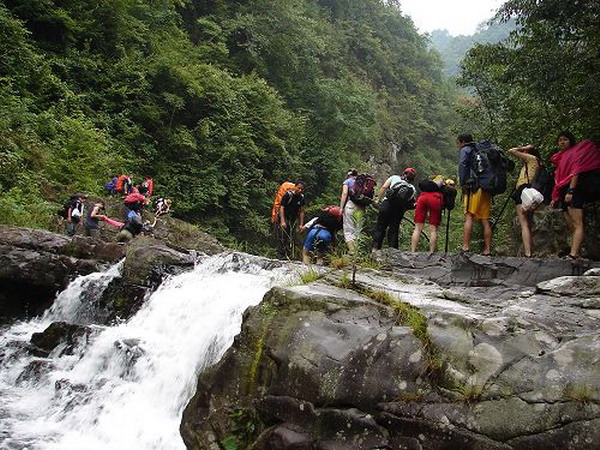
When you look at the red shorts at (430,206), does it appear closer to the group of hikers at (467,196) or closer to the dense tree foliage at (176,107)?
the group of hikers at (467,196)

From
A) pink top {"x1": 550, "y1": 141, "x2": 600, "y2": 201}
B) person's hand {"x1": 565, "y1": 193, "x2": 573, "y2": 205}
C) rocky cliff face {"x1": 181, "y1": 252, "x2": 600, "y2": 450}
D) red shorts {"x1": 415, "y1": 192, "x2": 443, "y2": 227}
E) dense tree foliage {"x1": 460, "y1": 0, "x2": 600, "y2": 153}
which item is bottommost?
rocky cliff face {"x1": 181, "y1": 252, "x2": 600, "y2": 450}

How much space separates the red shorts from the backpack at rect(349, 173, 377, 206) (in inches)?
32.3

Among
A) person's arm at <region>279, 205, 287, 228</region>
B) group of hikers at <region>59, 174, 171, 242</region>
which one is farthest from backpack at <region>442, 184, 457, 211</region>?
group of hikers at <region>59, 174, 171, 242</region>

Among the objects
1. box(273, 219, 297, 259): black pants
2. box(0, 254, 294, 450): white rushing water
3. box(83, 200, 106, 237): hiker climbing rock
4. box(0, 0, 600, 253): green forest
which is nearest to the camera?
box(0, 254, 294, 450): white rushing water

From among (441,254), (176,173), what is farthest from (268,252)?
(441,254)

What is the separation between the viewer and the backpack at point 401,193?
8.42 meters

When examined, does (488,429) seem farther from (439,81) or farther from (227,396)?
(439,81)

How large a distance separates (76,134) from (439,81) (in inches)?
1589

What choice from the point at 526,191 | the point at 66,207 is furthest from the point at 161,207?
the point at 526,191

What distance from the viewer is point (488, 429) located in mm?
3365

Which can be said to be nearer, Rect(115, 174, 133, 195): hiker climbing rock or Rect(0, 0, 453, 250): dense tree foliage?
Rect(115, 174, 133, 195): hiker climbing rock

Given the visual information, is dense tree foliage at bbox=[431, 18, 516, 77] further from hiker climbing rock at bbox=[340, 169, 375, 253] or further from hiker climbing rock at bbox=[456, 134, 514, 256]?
hiker climbing rock at bbox=[456, 134, 514, 256]

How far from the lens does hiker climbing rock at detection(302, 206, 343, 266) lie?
902 cm

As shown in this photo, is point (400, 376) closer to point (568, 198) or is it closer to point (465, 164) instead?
point (568, 198)
